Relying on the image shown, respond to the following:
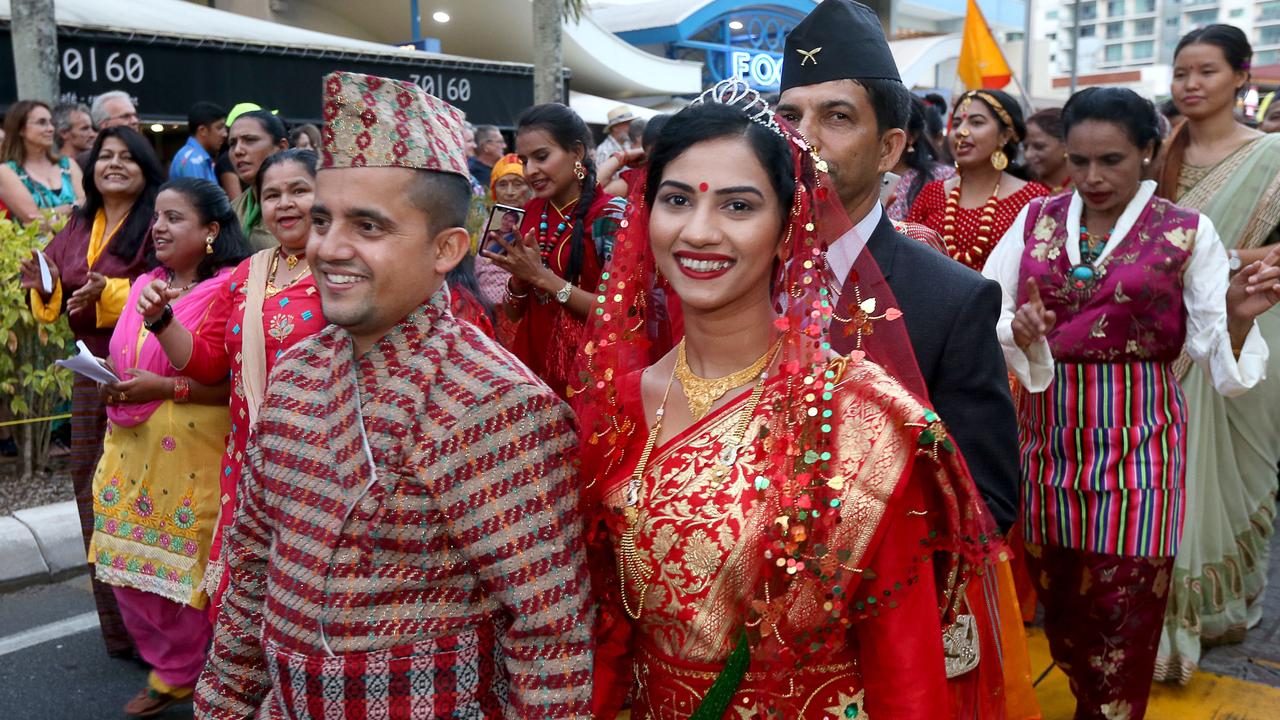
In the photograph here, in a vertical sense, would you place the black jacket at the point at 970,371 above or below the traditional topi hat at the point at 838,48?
below

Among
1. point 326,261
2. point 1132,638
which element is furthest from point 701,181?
point 1132,638

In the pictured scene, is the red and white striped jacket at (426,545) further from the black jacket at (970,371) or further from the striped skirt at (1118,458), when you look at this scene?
the striped skirt at (1118,458)

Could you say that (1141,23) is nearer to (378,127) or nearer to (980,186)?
(980,186)

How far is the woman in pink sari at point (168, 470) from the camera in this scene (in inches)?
158

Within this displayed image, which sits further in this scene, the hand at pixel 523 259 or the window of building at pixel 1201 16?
the window of building at pixel 1201 16

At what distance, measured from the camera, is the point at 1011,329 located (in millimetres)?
3363

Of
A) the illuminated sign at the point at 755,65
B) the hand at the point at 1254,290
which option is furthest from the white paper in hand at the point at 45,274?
the illuminated sign at the point at 755,65

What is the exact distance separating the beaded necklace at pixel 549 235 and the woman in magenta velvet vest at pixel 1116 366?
192cm

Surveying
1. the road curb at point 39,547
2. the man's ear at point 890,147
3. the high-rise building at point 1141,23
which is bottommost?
the road curb at point 39,547

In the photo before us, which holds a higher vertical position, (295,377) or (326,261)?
(326,261)

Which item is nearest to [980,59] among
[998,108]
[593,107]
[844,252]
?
[998,108]

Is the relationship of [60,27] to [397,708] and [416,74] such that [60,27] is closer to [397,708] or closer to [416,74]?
[416,74]

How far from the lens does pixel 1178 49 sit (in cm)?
501

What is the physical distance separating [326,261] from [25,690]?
10.2 ft
